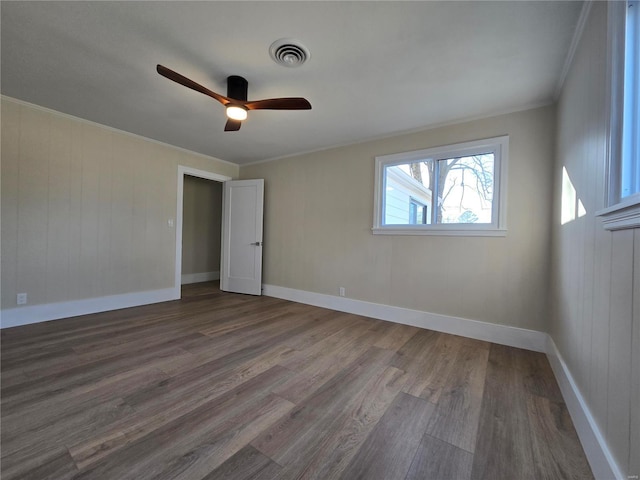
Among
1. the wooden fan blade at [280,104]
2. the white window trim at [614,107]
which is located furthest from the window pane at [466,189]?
the wooden fan blade at [280,104]

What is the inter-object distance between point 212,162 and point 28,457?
4.31 m

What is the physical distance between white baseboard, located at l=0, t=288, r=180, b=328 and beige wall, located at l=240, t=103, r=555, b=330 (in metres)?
1.79

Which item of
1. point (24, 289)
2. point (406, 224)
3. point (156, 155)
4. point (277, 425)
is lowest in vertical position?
point (277, 425)

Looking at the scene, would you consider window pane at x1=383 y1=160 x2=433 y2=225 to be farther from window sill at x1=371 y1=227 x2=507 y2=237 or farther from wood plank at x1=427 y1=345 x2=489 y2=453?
wood plank at x1=427 y1=345 x2=489 y2=453

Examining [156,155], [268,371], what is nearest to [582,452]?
[268,371]

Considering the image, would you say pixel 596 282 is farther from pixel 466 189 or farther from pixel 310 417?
pixel 466 189

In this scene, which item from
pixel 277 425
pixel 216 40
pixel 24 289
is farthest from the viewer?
pixel 24 289

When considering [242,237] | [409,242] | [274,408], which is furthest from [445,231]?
[242,237]

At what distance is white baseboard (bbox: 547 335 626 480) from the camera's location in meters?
1.03

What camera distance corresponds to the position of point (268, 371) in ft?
6.63

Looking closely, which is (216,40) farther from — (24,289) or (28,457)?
(24,289)

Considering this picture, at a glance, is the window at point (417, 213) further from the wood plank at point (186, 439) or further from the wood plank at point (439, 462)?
the wood plank at point (186, 439)

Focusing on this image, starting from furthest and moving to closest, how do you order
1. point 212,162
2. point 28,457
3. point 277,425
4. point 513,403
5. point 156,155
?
point 212,162
point 156,155
point 513,403
point 277,425
point 28,457

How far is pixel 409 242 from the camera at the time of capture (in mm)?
3260
